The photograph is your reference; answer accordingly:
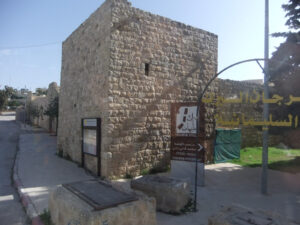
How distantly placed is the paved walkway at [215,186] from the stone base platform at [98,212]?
85 centimetres

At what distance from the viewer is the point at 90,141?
8.45 m

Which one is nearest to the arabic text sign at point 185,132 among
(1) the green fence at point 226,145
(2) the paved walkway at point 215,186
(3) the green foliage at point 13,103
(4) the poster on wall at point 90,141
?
(2) the paved walkway at point 215,186

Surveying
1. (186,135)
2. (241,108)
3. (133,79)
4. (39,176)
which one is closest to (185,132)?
(186,135)

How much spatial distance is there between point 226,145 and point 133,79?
19.1 feet

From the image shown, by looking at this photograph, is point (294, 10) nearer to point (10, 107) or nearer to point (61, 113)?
point (61, 113)

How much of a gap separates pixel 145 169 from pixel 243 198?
3416 millimetres

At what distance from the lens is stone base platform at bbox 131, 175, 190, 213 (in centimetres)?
514

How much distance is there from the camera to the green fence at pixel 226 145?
1086cm

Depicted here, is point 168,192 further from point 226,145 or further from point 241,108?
point 241,108

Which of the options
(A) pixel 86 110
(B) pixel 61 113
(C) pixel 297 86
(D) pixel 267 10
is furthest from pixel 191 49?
(B) pixel 61 113

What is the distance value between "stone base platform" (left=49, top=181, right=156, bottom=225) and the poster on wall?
3.58 meters

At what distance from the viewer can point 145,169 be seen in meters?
8.42

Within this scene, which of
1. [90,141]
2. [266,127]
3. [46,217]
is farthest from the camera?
[90,141]

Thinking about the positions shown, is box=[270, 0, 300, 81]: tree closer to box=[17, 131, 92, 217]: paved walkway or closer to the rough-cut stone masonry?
the rough-cut stone masonry
